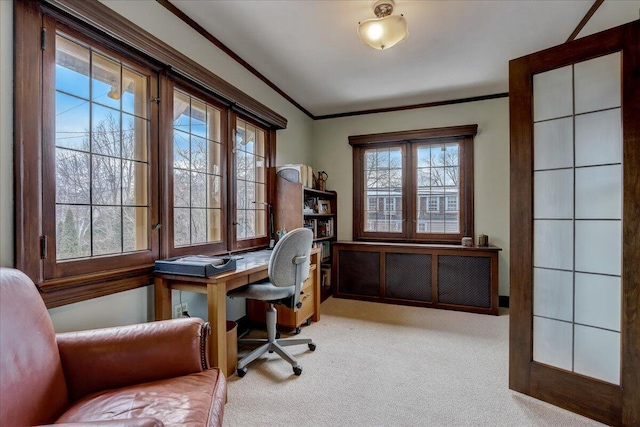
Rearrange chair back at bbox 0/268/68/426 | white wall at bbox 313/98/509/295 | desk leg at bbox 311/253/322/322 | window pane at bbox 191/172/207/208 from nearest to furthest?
1. chair back at bbox 0/268/68/426
2. window pane at bbox 191/172/207/208
3. desk leg at bbox 311/253/322/322
4. white wall at bbox 313/98/509/295

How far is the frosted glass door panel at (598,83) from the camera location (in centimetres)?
158

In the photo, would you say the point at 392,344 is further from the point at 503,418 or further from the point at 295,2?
the point at 295,2

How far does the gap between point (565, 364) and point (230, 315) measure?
245cm

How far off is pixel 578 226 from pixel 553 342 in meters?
0.70

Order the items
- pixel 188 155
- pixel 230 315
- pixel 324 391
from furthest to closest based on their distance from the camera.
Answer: pixel 230 315, pixel 188 155, pixel 324 391

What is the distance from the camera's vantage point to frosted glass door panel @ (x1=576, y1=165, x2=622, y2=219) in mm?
1582

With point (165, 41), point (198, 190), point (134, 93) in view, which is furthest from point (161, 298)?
point (165, 41)

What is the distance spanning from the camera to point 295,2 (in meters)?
1.99

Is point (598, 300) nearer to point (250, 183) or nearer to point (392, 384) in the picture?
point (392, 384)

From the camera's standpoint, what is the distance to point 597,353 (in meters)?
1.64

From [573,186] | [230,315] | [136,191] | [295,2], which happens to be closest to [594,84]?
[573,186]

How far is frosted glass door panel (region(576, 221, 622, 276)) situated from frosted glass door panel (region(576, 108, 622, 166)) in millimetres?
344

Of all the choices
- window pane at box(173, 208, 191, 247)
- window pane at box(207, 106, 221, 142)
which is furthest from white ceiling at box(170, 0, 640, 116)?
window pane at box(173, 208, 191, 247)

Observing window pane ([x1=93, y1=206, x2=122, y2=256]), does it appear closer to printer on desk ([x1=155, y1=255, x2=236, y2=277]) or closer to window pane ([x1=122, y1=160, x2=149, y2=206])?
window pane ([x1=122, y1=160, x2=149, y2=206])
